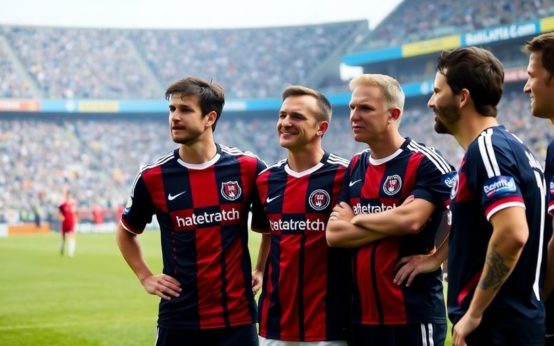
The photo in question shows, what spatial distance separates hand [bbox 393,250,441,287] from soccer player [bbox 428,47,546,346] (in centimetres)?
66

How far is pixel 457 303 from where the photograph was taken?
3.82 metres

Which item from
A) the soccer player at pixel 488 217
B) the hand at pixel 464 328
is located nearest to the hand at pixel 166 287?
the soccer player at pixel 488 217

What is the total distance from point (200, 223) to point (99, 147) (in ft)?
160

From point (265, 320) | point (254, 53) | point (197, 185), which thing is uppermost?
point (254, 53)

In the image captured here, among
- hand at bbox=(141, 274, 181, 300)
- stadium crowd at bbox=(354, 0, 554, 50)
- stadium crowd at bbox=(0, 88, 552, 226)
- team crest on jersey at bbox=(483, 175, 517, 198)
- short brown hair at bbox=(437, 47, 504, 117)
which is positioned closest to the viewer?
team crest on jersey at bbox=(483, 175, 517, 198)

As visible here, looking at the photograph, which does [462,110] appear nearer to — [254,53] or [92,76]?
[92,76]

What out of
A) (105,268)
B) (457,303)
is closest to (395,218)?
(457,303)

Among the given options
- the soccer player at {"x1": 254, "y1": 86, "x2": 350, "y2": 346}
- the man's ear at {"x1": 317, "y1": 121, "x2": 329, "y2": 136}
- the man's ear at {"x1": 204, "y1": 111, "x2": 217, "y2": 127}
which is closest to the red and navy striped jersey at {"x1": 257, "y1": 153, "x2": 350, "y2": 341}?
the soccer player at {"x1": 254, "y1": 86, "x2": 350, "y2": 346}

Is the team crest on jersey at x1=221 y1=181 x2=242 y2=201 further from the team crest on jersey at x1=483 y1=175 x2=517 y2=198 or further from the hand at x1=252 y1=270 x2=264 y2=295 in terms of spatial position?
the team crest on jersey at x1=483 y1=175 x2=517 y2=198

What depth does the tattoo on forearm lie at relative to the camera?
3539 millimetres

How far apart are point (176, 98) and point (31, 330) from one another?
619 centimetres

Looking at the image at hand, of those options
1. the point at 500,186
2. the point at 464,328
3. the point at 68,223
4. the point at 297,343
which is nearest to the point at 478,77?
the point at 500,186

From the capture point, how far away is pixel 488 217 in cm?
355

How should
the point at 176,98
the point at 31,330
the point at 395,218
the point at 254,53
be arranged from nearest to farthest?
the point at 395,218
the point at 176,98
the point at 31,330
the point at 254,53
